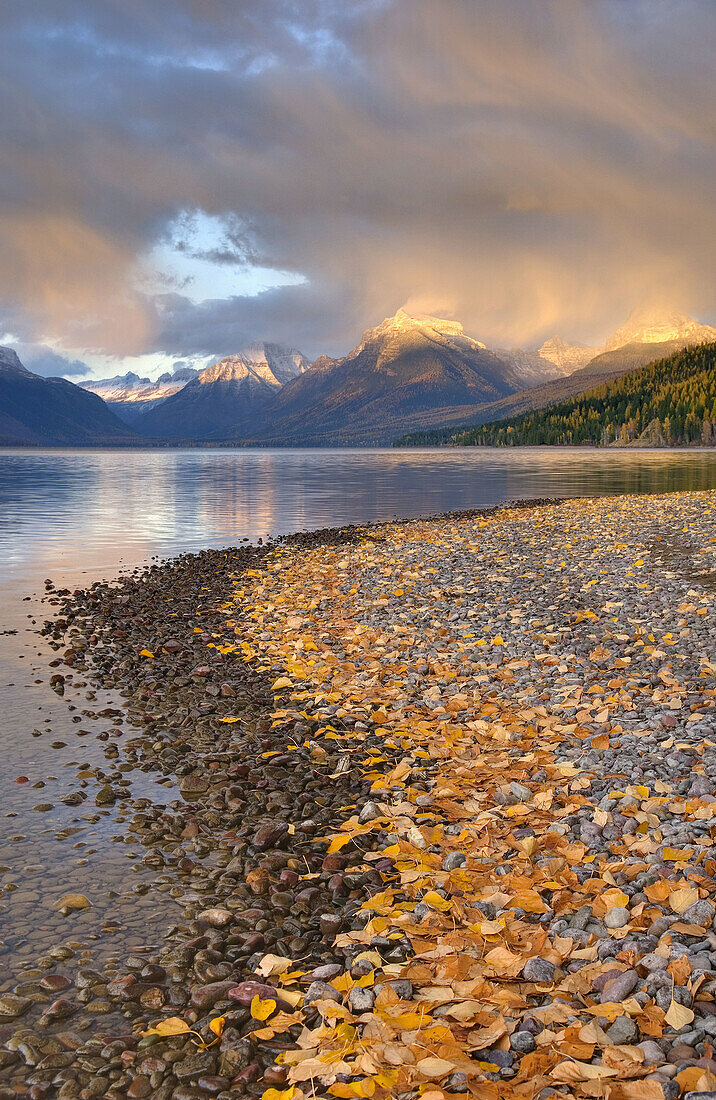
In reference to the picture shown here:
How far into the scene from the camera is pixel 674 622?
16.1 m

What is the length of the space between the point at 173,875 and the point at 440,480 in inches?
3564

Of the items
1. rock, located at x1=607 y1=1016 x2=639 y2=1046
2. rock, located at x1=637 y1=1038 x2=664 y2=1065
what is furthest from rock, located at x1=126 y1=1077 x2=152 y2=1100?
rock, located at x1=637 y1=1038 x2=664 y2=1065

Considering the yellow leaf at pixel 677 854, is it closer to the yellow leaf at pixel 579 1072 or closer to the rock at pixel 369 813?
the yellow leaf at pixel 579 1072

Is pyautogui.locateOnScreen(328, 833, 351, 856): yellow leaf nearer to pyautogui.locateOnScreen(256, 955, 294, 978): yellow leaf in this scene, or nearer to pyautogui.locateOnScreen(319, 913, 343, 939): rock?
pyautogui.locateOnScreen(319, 913, 343, 939): rock

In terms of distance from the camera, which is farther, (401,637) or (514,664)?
(401,637)

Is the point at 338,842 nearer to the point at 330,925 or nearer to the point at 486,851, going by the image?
the point at 330,925

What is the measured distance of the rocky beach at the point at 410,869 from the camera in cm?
526

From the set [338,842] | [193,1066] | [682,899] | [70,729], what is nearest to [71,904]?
[193,1066]

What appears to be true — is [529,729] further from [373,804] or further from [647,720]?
[373,804]

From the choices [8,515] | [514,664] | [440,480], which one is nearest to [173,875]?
[514,664]

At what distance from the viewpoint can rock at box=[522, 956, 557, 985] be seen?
5.80 meters

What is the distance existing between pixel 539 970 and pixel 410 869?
6.95ft

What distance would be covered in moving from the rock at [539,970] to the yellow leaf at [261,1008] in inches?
84.9

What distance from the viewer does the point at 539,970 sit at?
586cm
